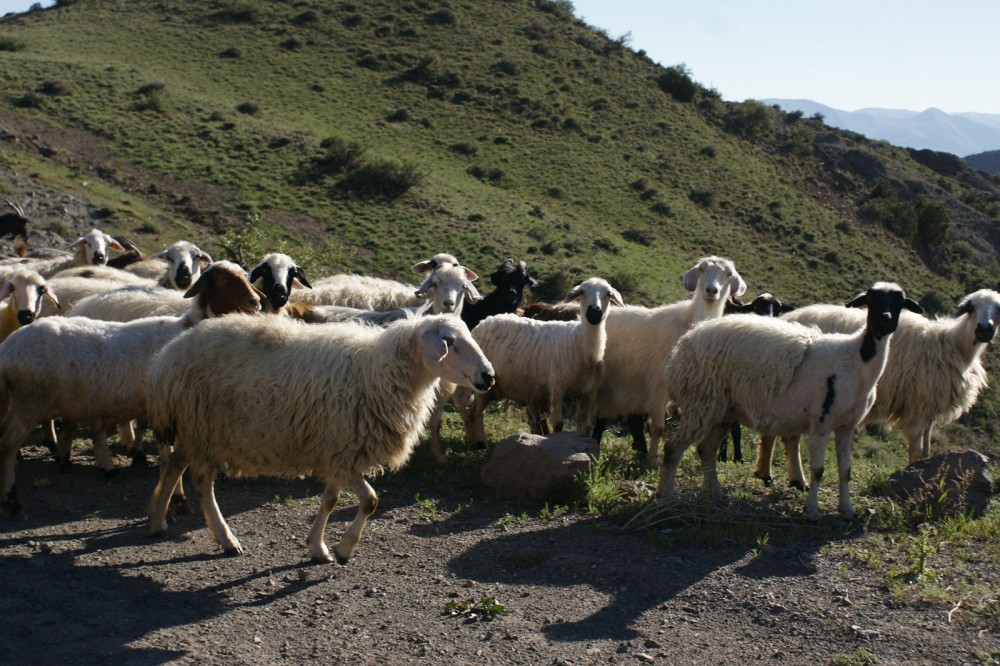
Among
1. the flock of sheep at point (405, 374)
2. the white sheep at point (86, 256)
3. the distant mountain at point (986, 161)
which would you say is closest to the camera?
the flock of sheep at point (405, 374)

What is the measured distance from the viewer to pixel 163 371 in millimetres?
7824

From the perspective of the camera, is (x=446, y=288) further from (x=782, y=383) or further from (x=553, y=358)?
(x=782, y=383)

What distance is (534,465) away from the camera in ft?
30.9

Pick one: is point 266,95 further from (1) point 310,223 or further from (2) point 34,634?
(2) point 34,634

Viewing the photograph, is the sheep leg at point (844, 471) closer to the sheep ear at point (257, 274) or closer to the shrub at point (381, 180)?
the sheep ear at point (257, 274)

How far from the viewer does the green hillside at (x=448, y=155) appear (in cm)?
3584

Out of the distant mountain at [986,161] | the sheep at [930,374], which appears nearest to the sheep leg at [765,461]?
the sheep at [930,374]

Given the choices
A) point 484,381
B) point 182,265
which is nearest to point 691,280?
point 484,381

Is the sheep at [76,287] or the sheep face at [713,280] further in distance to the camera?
the sheep at [76,287]

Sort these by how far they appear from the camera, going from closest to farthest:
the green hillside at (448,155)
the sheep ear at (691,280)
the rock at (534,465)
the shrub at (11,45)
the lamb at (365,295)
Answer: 1. the rock at (534,465)
2. the sheep ear at (691,280)
3. the lamb at (365,295)
4. the green hillside at (448,155)
5. the shrub at (11,45)

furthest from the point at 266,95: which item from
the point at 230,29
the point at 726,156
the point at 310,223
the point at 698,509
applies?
the point at 698,509

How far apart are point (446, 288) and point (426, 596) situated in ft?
19.9

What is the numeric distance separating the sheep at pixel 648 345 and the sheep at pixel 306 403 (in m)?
4.58

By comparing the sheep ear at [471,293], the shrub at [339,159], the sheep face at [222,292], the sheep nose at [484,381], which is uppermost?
the shrub at [339,159]
